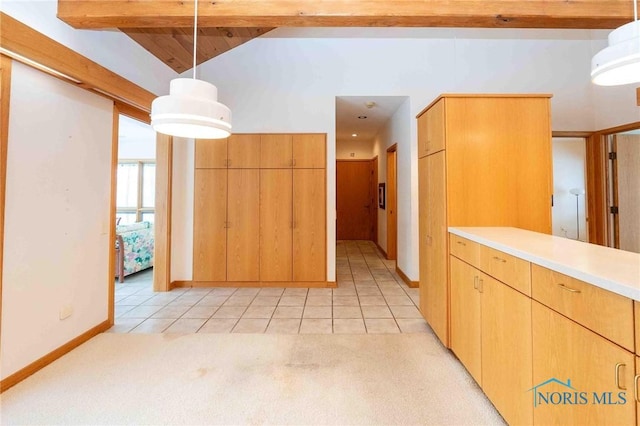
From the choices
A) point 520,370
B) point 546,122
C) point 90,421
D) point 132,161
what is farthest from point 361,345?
point 132,161

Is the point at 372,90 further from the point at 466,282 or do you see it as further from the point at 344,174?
the point at 344,174

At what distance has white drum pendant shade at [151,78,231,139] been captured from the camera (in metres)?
1.36

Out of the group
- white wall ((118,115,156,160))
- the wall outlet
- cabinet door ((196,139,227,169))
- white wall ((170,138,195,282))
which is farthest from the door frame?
white wall ((118,115,156,160))

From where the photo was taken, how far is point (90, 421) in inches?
60.4

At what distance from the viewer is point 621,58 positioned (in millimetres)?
1221

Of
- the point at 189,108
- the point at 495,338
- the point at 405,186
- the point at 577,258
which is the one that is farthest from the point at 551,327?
the point at 405,186

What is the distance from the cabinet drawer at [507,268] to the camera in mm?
1304

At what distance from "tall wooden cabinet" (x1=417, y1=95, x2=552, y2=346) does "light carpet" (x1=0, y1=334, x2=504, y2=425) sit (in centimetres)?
43

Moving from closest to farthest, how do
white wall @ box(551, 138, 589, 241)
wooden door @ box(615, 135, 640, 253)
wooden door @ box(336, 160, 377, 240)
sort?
wooden door @ box(615, 135, 640, 253) < white wall @ box(551, 138, 589, 241) < wooden door @ box(336, 160, 377, 240)

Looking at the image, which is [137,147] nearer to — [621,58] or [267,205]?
[267,205]

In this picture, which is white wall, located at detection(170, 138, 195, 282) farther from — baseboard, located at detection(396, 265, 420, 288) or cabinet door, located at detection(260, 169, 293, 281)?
baseboard, located at detection(396, 265, 420, 288)

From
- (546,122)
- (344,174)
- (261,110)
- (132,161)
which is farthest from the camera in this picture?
(344,174)

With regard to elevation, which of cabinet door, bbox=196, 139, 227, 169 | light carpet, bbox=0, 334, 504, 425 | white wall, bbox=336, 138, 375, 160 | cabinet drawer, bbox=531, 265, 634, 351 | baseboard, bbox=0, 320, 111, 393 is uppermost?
white wall, bbox=336, 138, 375, 160

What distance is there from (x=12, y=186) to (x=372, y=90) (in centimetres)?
385
